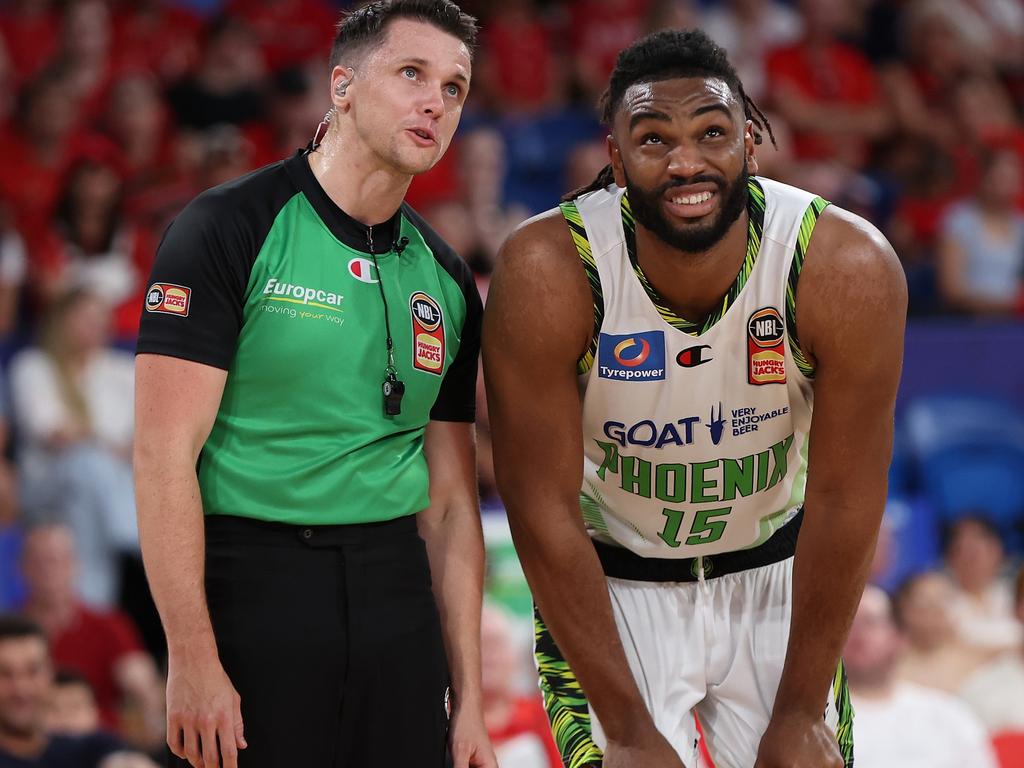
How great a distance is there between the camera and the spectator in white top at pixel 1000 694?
22.1 feet

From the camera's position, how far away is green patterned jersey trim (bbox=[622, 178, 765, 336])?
3.49 meters

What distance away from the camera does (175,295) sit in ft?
10.2

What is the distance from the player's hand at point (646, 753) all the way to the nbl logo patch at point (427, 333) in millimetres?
975

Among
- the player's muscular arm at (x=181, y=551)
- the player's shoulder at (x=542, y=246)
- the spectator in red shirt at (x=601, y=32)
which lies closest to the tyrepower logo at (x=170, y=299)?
the player's muscular arm at (x=181, y=551)

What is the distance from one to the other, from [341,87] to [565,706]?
1618 millimetres

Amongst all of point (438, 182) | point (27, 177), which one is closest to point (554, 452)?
point (27, 177)

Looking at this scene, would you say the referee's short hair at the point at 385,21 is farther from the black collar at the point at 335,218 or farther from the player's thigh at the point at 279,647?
the player's thigh at the point at 279,647

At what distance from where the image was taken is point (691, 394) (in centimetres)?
353

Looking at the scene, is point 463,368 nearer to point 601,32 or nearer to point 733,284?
point 733,284

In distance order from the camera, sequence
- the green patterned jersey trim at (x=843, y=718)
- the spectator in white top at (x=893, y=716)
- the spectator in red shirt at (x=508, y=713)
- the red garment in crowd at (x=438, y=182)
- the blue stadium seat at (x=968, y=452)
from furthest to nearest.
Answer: the red garment in crowd at (x=438, y=182)
the blue stadium seat at (x=968, y=452)
the spectator in white top at (x=893, y=716)
the spectator in red shirt at (x=508, y=713)
the green patterned jersey trim at (x=843, y=718)

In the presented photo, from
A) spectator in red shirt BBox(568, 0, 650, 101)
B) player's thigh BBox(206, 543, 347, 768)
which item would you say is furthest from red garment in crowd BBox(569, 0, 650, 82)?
player's thigh BBox(206, 543, 347, 768)

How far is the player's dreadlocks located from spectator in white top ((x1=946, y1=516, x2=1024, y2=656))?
447 cm

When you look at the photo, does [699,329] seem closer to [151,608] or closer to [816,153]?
[151,608]

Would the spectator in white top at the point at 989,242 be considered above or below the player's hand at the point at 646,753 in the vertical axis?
above
